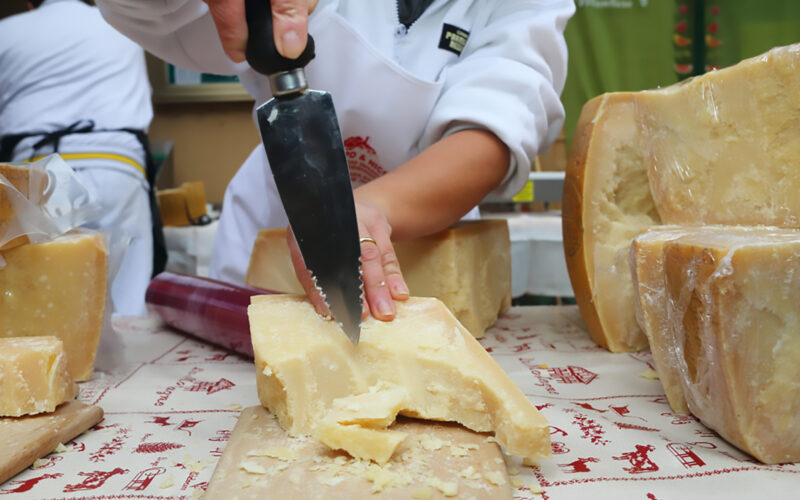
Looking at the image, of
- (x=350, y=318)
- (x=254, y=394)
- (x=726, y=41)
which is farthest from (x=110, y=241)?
(x=726, y=41)

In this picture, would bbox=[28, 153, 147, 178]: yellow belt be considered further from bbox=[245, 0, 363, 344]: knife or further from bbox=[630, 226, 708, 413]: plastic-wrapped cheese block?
bbox=[630, 226, 708, 413]: plastic-wrapped cheese block

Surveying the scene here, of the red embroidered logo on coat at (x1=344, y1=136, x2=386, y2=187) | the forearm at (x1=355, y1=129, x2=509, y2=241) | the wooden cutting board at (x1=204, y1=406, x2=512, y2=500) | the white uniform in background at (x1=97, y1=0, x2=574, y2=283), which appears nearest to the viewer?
the wooden cutting board at (x1=204, y1=406, x2=512, y2=500)

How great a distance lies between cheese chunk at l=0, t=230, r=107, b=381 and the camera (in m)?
0.88

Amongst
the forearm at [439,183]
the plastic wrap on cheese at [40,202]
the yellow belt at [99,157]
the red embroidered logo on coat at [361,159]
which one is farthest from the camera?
the yellow belt at [99,157]

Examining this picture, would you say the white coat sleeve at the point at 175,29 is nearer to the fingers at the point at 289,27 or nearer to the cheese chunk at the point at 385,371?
the fingers at the point at 289,27

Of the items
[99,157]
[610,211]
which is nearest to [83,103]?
[99,157]

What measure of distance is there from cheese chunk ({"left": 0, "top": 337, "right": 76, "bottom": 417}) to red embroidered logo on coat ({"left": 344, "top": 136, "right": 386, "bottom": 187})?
665mm

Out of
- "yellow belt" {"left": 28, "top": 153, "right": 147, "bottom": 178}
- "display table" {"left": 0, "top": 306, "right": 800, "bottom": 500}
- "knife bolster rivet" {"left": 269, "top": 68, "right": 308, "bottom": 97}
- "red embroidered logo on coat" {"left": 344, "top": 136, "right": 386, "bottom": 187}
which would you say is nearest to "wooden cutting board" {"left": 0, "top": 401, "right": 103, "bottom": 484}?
"display table" {"left": 0, "top": 306, "right": 800, "bottom": 500}

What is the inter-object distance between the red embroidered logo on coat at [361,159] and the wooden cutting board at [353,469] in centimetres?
69

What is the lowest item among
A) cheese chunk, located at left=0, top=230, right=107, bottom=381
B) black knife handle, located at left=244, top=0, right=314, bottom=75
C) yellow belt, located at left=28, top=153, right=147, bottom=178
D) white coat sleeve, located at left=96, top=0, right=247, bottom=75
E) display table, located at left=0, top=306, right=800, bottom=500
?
display table, located at left=0, top=306, right=800, bottom=500

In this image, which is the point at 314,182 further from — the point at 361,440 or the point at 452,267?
Result: the point at 452,267

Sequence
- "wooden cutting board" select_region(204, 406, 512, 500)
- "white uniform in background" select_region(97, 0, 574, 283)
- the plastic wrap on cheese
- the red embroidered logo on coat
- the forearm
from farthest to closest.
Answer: the red embroidered logo on coat, "white uniform in background" select_region(97, 0, 574, 283), the forearm, the plastic wrap on cheese, "wooden cutting board" select_region(204, 406, 512, 500)

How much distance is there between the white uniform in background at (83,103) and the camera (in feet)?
7.20

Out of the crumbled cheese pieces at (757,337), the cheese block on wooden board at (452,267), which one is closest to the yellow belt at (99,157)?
the cheese block on wooden board at (452,267)
